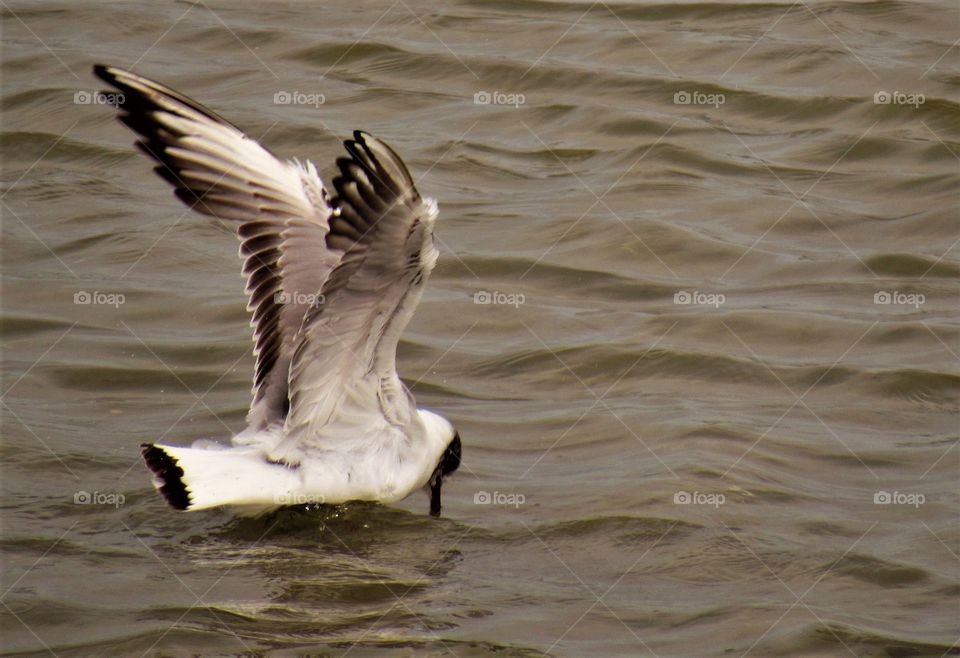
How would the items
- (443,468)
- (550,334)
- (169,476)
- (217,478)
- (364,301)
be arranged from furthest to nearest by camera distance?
(550,334) → (443,468) → (217,478) → (169,476) → (364,301)

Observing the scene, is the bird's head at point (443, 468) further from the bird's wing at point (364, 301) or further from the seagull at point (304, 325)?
the bird's wing at point (364, 301)

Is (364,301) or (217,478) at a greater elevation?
(364,301)

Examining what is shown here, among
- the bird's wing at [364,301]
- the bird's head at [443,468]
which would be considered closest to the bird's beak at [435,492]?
the bird's head at [443,468]

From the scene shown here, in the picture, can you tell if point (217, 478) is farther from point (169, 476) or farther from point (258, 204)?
point (258, 204)

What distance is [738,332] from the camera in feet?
25.6

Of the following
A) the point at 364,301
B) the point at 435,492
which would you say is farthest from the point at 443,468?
the point at 364,301

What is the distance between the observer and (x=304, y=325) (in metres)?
5.46

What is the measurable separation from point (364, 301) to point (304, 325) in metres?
0.33

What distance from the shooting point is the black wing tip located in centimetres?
543

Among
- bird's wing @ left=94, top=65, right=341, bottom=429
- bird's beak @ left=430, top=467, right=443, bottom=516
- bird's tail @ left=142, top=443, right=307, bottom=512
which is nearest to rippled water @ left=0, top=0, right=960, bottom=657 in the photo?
bird's beak @ left=430, top=467, right=443, bottom=516

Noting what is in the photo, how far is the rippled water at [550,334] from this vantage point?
211 inches

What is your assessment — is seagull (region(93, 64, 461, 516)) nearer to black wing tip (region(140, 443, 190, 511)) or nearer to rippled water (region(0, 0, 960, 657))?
black wing tip (region(140, 443, 190, 511))

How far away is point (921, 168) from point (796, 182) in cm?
90

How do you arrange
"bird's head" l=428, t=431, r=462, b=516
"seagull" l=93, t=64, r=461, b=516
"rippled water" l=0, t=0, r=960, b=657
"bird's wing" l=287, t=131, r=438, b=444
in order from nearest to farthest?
"bird's wing" l=287, t=131, r=438, b=444 < "seagull" l=93, t=64, r=461, b=516 < "rippled water" l=0, t=0, r=960, b=657 < "bird's head" l=428, t=431, r=462, b=516
